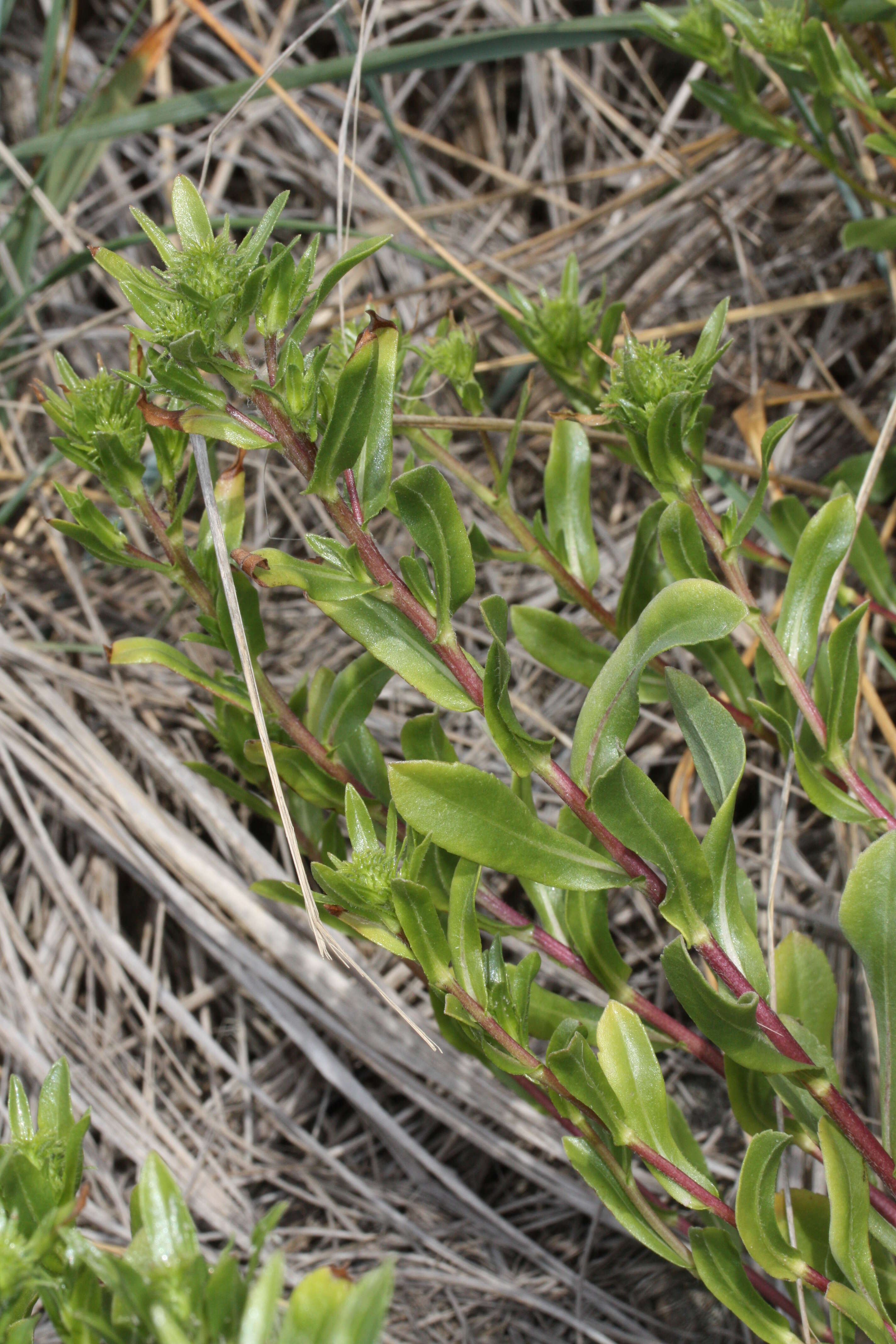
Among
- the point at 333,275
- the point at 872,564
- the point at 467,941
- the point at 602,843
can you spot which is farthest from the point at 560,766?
the point at 872,564

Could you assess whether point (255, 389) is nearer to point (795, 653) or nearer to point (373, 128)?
point (795, 653)

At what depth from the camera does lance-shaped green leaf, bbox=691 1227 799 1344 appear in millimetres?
1114

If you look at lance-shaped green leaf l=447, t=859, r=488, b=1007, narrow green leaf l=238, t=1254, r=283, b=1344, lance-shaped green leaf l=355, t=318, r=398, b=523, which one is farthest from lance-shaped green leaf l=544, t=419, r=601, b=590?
narrow green leaf l=238, t=1254, r=283, b=1344

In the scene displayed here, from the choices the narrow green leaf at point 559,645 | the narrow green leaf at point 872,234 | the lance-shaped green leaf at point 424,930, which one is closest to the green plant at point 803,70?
the narrow green leaf at point 872,234

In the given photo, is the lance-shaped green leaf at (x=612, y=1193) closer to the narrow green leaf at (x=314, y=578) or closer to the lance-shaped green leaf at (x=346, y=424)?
the narrow green leaf at (x=314, y=578)

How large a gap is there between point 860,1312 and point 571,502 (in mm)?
1018

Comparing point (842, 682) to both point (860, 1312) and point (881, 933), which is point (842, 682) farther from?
point (860, 1312)

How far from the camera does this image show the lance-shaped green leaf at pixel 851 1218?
3.41ft

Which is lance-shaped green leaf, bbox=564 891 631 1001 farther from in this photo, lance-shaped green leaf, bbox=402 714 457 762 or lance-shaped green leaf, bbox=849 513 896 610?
lance-shaped green leaf, bbox=849 513 896 610

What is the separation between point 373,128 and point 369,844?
87.2 inches

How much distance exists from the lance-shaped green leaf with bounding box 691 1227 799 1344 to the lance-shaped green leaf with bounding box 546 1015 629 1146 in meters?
0.15

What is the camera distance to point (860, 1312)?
3.29ft

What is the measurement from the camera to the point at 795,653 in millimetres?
1324

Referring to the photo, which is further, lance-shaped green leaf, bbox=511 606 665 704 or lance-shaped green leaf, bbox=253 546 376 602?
lance-shaped green leaf, bbox=511 606 665 704
